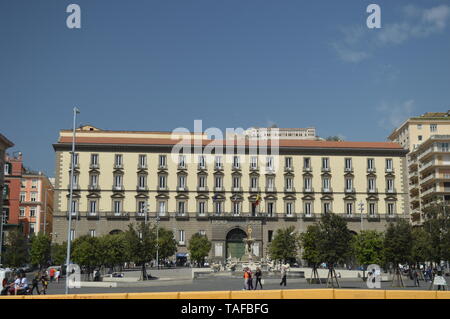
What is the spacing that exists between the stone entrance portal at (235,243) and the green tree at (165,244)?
35.6ft

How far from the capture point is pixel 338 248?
41.6 meters

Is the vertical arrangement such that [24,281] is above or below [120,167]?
below

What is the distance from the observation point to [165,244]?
74.9 metres

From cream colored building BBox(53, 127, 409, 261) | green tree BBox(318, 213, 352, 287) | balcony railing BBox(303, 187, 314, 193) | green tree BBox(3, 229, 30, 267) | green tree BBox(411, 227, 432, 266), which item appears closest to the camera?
green tree BBox(318, 213, 352, 287)

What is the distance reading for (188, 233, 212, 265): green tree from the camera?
78.1 meters

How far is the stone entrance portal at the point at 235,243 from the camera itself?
282ft

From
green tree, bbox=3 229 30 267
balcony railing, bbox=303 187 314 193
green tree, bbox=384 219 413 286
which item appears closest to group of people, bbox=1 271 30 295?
green tree, bbox=384 219 413 286

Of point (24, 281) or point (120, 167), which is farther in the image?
point (120, 167)

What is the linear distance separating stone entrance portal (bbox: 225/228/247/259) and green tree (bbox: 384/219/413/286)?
43720 millimetres

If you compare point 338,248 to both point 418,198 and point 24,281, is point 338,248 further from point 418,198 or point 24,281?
point 418,198

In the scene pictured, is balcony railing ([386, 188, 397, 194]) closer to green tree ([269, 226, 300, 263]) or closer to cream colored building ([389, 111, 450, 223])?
cream colored building ([389, 111, 450, 223])

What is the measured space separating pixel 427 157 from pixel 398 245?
195ft
